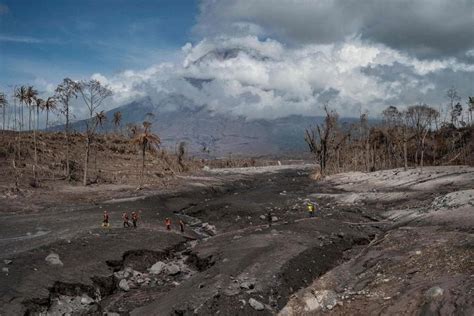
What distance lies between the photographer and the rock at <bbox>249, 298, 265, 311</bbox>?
59.7ft

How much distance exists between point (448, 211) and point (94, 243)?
76.0 feet

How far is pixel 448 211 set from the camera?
102ft

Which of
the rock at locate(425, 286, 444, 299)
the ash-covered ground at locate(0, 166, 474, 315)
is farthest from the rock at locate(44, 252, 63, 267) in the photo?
the rock at locate(425, 286, 444, 299)

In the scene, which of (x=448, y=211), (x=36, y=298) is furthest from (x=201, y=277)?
(x=448, y=211)

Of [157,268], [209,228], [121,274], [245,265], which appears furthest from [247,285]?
[209,228]

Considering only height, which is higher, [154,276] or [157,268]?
[157,268]

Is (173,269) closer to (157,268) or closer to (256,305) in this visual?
(157,268)

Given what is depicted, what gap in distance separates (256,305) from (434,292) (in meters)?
6.63

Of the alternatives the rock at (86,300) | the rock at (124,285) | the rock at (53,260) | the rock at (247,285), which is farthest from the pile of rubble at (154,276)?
the rock at (247,285)

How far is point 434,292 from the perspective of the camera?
1561cm

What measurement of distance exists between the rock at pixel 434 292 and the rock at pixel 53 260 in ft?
→ 55.1

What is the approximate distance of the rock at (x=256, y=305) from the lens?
59.7 feet

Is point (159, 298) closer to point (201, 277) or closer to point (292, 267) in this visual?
point (201, 277)

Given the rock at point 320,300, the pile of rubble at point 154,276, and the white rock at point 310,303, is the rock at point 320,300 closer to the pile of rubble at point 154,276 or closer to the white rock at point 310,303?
the white rock at point 310,303
